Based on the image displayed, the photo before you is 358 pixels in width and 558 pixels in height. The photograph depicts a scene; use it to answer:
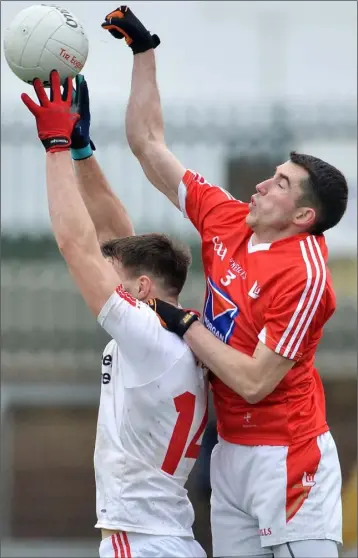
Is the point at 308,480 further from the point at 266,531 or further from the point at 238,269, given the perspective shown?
the point at 238,269

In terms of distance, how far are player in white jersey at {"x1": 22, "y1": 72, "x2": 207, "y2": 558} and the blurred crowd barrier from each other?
6.82 metres

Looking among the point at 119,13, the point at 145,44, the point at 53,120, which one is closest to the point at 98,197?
the point at 145,44

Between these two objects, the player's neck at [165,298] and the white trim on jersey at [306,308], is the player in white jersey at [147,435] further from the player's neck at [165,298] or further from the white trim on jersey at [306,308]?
the white trim on jersey at [306,308]

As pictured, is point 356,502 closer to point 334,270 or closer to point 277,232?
point 334,270

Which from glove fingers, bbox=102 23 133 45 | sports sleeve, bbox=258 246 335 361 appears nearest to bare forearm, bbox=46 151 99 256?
sports sleeve, bbox=258 246 335 361

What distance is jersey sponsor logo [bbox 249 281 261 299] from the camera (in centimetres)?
409

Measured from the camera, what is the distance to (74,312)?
39.4 ft

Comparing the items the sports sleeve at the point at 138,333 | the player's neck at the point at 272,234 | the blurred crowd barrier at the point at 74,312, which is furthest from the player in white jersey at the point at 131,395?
the blurred crowd barrier at the point at 74,312

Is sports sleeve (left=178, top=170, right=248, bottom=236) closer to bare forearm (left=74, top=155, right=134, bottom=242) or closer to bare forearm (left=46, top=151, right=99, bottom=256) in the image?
bare forearm (left=74, top=155, right=134, bottom=242)

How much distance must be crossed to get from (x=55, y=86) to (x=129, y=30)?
0.65 meters

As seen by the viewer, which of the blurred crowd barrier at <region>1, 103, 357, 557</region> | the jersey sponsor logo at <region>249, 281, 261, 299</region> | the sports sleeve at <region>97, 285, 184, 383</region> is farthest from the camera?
the blurred crowd barrier at <region>1, 103, 357, 557</region>

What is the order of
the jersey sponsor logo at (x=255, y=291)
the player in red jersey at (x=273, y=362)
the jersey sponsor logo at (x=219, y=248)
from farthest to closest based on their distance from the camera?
the jersey sponsor logo at (x=219, y=248)
the jersey sponsor logo at (x=255, y=291)
the player in red jersey at (x=273, y=362)

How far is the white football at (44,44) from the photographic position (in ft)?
13.7

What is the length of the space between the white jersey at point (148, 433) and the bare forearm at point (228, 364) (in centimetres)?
7
